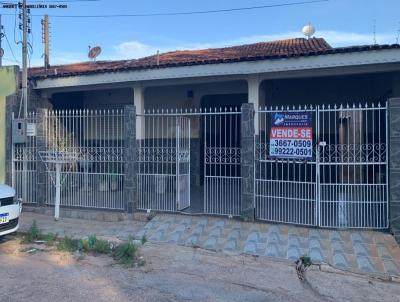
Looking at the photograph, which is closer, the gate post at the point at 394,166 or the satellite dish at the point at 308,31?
the gate post at the point at 394,166

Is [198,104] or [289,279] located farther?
[198,104]

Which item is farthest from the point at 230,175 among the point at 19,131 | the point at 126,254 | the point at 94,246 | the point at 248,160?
the point at 19,131

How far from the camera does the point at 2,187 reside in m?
7.23

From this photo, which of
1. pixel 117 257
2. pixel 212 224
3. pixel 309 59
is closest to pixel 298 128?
pixel 309 59

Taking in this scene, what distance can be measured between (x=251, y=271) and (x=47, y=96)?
873 cm

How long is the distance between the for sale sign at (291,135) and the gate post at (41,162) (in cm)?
534

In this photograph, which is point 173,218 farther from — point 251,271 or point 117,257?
point 251,271

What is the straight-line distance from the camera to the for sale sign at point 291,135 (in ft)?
25.4

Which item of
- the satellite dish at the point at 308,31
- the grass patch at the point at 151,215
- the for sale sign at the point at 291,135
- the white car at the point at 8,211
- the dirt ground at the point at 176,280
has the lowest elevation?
the dirt ground at the point at 176,280

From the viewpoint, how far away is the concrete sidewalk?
635 cm

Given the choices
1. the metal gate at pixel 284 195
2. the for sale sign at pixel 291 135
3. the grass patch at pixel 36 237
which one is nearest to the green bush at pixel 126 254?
the grass patch at pixel 36 237

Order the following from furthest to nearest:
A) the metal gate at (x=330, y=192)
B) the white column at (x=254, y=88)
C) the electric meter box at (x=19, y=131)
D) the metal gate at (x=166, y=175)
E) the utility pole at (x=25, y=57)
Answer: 1. the utility pole at (x=25, y=57)
2. the electric meter box at (x=19, y=131)
3. the white column at (x=254, y=88)
4. the metal gate at (x=166, y=175)
5. the metal gate at (x=330, y=192)

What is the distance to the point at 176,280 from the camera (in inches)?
218

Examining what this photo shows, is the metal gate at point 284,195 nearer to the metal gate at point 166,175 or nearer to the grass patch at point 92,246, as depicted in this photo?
the metal gate at point 166,175
